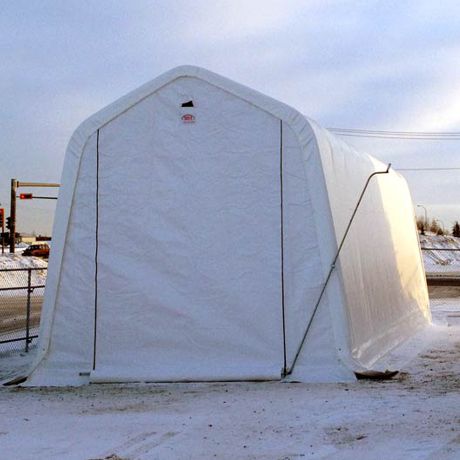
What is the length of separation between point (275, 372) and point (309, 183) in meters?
2.34

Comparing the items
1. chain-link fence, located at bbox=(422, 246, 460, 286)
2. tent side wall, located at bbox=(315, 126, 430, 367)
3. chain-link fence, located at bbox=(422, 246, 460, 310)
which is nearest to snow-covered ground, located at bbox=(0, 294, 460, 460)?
tent side wall, located at bbox=(315, 126, 430, 367)

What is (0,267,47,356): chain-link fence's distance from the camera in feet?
46.4

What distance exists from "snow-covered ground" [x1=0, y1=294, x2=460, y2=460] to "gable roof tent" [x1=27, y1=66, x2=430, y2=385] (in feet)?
1.88

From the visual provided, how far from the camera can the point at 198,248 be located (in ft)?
34.3

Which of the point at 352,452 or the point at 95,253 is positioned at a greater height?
the point at 95,253

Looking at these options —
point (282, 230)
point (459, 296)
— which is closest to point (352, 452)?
point (282, 230)

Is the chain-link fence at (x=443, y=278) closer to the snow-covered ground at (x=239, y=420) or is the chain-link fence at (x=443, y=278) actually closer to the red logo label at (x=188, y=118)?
the red logo label at (x=188, y=118)

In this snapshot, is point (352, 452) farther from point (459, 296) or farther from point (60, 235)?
point (459, 296)

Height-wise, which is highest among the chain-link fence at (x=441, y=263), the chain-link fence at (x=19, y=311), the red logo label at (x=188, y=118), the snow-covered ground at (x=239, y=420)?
the red logo label at (x=188, y=118)

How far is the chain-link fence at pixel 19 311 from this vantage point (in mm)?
14137

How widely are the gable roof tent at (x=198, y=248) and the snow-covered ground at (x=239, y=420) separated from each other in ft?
1.88

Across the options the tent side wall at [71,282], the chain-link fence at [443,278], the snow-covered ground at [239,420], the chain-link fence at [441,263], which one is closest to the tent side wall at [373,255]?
the snow-covered ground at [239,420]

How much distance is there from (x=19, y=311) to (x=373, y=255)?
533 inches

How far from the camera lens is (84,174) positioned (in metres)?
10.9
